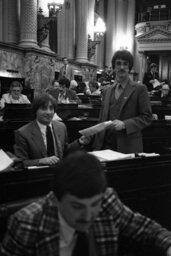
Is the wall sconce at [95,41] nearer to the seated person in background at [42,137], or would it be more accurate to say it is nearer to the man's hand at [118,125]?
the seated person in background at [42,137]

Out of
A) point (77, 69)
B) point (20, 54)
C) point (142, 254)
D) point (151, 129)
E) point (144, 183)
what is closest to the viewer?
point (142, 254)

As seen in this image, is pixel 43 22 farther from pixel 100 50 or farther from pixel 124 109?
pixel 100 50

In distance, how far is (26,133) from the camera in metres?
2.78

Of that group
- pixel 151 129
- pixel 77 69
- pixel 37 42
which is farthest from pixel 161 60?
pixel 151 129

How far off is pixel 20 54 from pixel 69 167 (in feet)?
29.2

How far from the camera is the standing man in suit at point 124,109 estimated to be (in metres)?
2.90

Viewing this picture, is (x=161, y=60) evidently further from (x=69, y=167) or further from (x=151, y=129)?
(x=69, y=167)

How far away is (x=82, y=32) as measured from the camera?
1424 centimetres

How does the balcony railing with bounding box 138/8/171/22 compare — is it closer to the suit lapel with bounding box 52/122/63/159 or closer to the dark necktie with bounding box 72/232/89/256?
the suit lapel with bounding box 52/122/63/159

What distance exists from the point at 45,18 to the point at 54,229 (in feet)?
31.8

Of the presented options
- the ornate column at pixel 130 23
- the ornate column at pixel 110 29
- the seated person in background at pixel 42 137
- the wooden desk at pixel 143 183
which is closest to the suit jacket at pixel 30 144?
the seated person in background at pixel 42 137

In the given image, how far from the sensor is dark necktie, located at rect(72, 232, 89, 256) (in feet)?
4.07

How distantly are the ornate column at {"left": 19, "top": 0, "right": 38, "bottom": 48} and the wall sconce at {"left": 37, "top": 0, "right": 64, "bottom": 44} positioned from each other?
252 millimetres

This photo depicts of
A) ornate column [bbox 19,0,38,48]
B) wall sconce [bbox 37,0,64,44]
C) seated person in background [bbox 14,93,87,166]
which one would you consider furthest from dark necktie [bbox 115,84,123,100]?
wall sconce [bbox 37,0,64,44]
